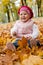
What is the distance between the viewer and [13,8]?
4.26 ft

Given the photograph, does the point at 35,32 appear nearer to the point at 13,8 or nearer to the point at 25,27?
the point at 25,27

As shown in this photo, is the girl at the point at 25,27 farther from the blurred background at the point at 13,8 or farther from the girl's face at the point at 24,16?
the blurred background at the point at 13,8

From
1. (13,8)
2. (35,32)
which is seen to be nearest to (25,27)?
(35,32)

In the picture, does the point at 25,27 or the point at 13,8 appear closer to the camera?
the point at 25,27

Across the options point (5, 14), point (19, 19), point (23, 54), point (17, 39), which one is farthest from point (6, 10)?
point (23, 54)

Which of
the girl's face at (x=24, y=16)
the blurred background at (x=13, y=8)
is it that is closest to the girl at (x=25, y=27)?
the girl's face at (x=24, y=16)

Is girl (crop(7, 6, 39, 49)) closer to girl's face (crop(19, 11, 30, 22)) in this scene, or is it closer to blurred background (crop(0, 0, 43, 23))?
girl's face (crop(19, 11, 30, 22))

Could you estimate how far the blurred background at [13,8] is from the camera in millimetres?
1271

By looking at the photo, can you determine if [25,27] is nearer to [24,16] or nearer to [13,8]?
[24,16]

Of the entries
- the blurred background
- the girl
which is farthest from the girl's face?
the blurred background

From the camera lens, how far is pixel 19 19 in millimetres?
1203

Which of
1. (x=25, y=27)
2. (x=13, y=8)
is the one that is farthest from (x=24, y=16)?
(x=13, y=8)

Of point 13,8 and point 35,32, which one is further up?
point 13,8

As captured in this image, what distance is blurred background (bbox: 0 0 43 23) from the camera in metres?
1.27
